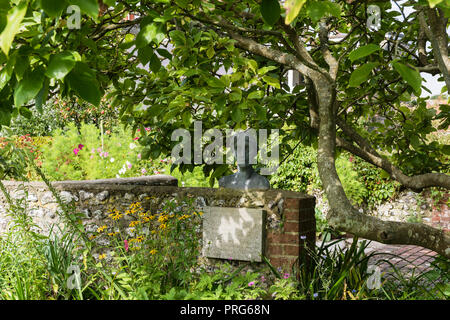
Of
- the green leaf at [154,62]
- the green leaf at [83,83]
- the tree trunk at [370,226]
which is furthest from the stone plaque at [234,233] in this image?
the green leaf at [83,83]

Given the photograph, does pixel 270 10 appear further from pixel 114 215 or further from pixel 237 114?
pixel 114 215

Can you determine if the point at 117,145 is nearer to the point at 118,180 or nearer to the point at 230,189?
the point at 118,180

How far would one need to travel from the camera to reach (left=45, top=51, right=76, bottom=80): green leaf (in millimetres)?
1450

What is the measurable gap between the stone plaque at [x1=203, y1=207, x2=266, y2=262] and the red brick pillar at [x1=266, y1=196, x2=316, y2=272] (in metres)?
0.10

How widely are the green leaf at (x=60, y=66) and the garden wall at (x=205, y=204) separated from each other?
7.75ft

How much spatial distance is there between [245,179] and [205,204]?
41 centimetres

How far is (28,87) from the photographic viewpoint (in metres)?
1.53

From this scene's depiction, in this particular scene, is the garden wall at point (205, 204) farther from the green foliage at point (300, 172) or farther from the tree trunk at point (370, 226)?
the green foliage at point (300, 172)

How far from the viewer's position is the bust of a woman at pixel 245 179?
401 cm

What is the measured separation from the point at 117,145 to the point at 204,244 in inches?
202

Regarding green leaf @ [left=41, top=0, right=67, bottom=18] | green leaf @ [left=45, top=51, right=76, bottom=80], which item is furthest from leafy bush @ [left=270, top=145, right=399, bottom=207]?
green leaf @ [left=41, top=0, right=67, bottom=18]

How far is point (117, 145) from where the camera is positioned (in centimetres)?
866

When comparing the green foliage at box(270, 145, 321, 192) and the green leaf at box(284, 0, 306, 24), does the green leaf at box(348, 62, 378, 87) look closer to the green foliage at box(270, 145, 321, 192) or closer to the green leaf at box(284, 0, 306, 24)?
the green leaf at box(284, 0, 306, 24)
